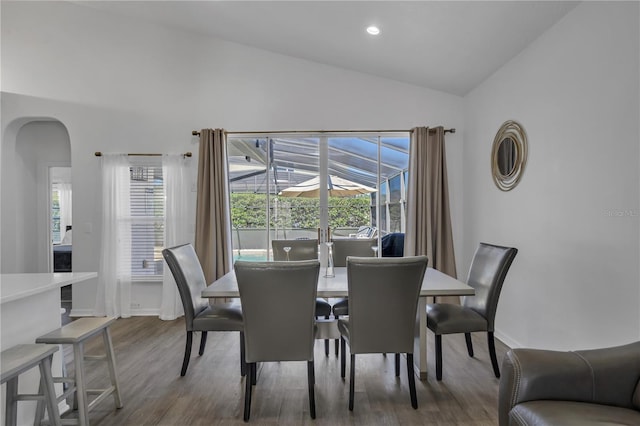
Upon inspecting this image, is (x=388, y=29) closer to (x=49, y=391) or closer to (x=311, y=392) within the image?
(x=311, y=392)

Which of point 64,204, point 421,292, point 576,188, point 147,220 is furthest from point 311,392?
→ point 64,204

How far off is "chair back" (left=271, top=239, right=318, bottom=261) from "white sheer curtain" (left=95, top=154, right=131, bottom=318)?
84.2 inches

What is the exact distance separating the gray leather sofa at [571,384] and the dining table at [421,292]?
866mm

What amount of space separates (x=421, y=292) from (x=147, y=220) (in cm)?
353

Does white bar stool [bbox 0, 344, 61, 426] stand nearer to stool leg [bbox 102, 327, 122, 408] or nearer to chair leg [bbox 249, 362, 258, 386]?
stool leg [bbox 102, 327, 122, 408]

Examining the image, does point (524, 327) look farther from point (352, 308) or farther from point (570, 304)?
point (352, 308)

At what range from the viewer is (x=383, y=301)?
2.05 m

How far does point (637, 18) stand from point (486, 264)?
1.72 metres

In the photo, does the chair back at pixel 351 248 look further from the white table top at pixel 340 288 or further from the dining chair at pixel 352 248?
the white table top at pixel 340 288

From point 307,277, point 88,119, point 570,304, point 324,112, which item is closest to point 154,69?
point 88,119

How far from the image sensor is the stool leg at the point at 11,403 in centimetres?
163

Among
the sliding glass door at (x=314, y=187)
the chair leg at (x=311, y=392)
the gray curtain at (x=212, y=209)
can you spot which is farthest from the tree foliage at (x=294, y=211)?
the chair leg at (x=311, y=392)

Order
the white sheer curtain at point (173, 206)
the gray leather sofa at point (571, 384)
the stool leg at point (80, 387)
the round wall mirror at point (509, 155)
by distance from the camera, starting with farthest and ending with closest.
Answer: the white sheer curtain at point (173, 206) < the round wall mirror at point (509, 155) < the stool leg at point (80, 387) < the gray leather sofa at point (571, 384)

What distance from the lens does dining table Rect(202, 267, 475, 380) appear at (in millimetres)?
2230
